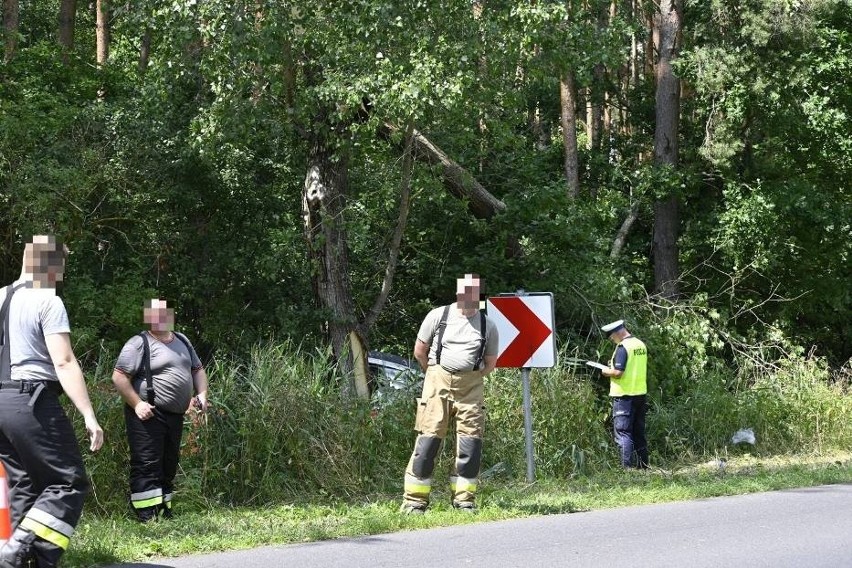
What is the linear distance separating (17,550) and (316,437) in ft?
16.3

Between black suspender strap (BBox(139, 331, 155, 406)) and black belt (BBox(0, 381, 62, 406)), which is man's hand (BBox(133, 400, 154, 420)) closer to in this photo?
black suspender strap (BBox(139, 331, 155, 406))

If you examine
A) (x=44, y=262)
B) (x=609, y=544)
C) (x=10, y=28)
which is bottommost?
(x=609, y=544)

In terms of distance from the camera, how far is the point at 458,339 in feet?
29.8

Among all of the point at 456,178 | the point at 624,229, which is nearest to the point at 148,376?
the point at 456,178

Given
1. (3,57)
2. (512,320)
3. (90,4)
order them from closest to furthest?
(512,320) → (3,57) → (90,4)

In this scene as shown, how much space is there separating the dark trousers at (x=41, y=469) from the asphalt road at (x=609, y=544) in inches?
42.2

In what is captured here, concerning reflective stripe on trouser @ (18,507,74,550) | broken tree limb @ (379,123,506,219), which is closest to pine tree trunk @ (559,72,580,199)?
broken tree limb @ (379,123,506,219)

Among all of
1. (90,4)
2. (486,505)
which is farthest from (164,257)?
(90,4)

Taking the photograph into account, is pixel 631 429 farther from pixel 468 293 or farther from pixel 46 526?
pixel 46 526

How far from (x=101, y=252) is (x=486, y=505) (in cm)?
909

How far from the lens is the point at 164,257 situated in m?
16.7

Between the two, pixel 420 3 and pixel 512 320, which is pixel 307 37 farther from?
pixel 512 320

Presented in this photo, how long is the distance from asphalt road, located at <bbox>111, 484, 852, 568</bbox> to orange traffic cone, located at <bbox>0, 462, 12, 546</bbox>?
1.38 m

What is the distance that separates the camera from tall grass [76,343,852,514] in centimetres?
999
